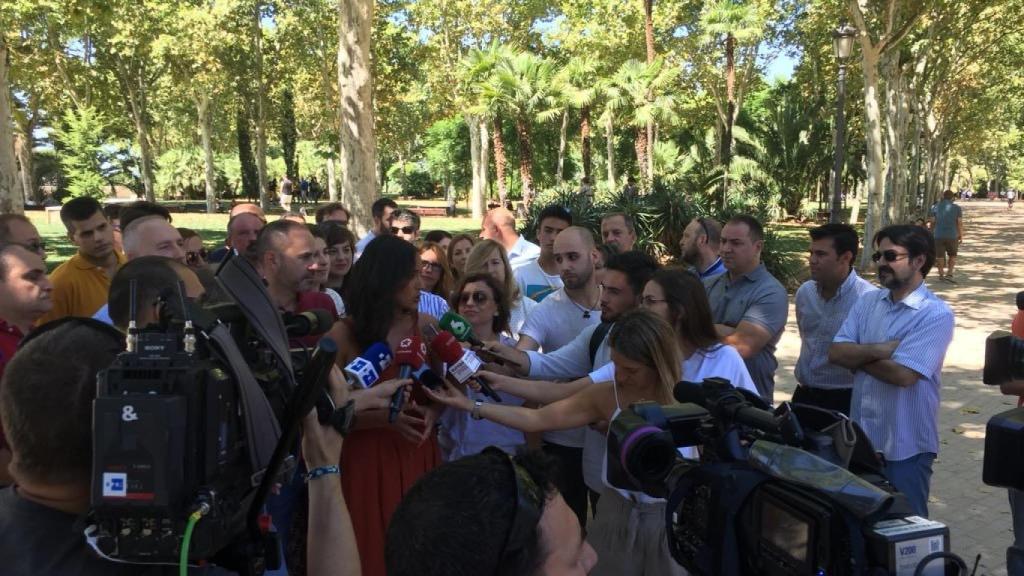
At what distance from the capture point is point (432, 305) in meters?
4.56

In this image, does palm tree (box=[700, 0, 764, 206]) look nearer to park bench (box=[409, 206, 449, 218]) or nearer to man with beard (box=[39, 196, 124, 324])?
park bench (box=[409, 206, 449, 218])

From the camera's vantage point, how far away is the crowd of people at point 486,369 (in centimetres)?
147

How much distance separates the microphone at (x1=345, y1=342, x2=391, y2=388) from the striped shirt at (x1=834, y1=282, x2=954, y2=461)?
259 centimetres

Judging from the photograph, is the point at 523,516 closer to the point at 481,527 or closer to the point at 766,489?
the point at 481,527

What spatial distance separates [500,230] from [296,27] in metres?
29.8

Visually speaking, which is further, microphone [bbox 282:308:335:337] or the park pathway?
the park pathway

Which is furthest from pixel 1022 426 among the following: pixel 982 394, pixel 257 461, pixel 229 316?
pixel 982 394

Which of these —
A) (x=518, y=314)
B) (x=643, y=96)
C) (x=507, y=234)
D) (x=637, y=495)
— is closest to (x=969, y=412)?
(x=507, y=234)

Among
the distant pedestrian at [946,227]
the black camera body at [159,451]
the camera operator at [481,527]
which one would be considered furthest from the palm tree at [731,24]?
the black camera body at [159,451]

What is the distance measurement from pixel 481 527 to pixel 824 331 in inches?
162

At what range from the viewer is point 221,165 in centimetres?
6269

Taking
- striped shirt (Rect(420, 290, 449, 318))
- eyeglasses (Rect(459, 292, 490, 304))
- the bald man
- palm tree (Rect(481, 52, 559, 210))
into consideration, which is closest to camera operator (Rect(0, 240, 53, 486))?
Answer: striped shirt (Rect(420, 290, 449, 318))

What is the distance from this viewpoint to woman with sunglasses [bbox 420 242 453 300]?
560 cm

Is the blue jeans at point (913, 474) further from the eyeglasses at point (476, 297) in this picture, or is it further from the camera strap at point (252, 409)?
the camera strap at point (252, 409)
